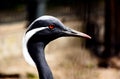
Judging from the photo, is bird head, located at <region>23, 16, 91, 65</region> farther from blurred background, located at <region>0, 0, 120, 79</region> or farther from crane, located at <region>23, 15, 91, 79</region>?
blurred background, located at <region>0, 0, 120, 79</region>

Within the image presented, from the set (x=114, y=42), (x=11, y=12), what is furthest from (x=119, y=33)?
(x=11, y=12)

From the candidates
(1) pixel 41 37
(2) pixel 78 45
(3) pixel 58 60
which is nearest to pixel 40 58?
(1) pixel 41 37

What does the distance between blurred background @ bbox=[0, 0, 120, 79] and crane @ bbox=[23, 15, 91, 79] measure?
3943 mm

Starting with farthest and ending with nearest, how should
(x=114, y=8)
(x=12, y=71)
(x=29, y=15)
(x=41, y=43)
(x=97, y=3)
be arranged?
(x=97, y=3) < (x=29, y=15) < (x=114, y=8) < (x=12, y=71) < (x=41, y=43)

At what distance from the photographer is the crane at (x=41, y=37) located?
19.0 feet

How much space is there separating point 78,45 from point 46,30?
608 centimetres

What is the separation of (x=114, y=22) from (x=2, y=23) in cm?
331

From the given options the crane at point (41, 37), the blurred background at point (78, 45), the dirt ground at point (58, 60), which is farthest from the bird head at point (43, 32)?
the blurred background at point (78, 45)

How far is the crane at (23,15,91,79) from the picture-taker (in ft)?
19.0

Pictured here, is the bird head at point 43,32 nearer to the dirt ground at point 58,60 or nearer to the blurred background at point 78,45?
the dirt ground at point 58,60

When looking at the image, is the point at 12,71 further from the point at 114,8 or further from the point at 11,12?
the point at 11,12

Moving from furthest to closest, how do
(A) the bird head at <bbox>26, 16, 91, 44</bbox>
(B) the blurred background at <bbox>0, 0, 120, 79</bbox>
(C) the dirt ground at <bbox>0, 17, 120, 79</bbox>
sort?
(B) the blurred background at <bbox>0, 0, 120, 79</bbox>, (C) the dirt ground at <bbox>0, 17, 120, 79</bbox>, (A) the bird head at <bbox>26, 16, 91, 44</bbox>

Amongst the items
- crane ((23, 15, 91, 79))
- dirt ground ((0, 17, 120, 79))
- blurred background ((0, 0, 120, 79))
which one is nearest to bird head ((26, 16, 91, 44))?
crane ((23, 15, 91, 79))

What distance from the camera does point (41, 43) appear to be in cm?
588
